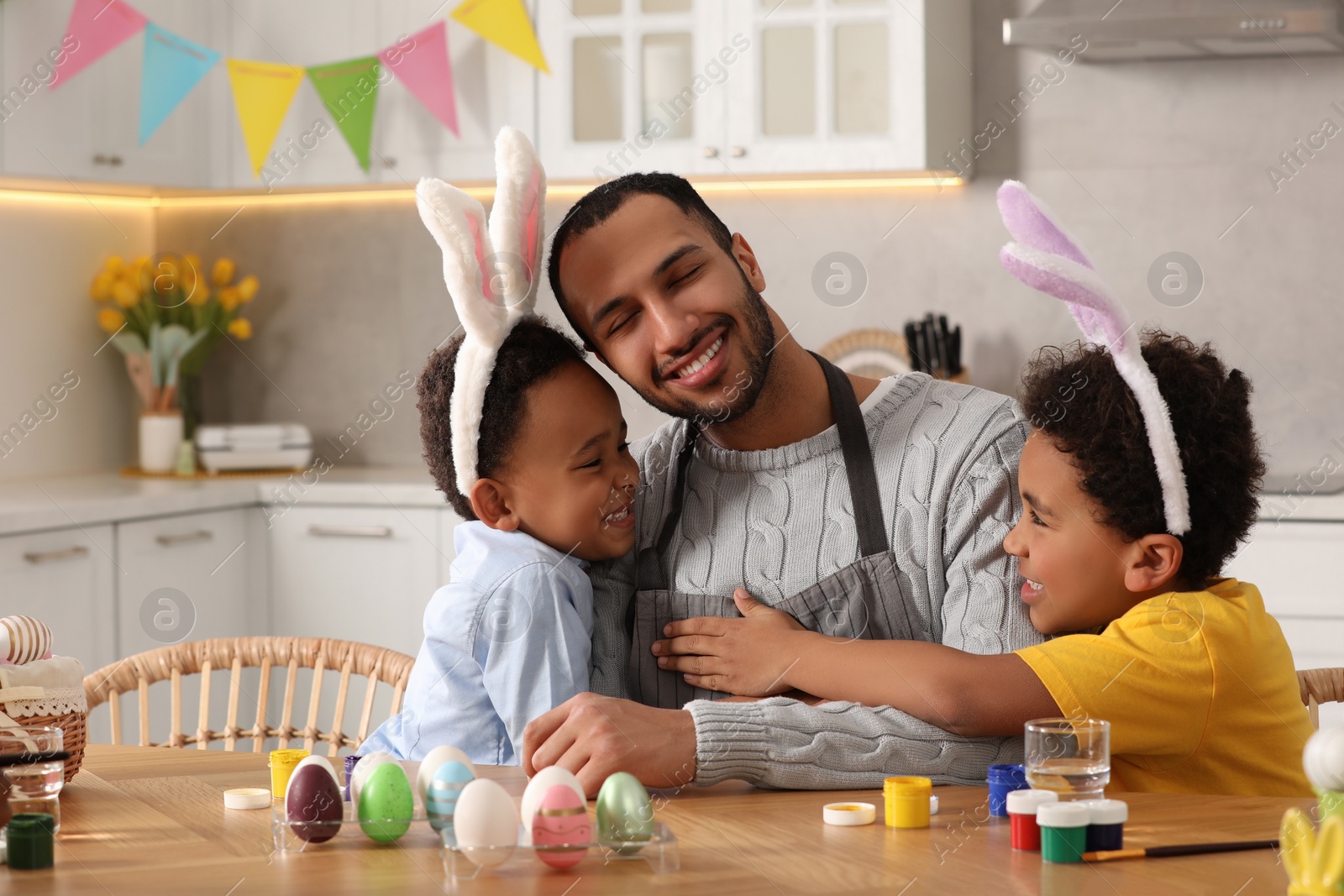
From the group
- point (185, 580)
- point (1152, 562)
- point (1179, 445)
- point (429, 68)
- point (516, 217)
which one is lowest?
point (185, 580)

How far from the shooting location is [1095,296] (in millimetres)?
1326

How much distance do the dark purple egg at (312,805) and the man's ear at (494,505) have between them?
54 cm

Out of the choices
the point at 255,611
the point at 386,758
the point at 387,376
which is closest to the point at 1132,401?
the point at 386,758

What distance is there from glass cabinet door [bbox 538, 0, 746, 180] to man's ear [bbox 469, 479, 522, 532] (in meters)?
1.88

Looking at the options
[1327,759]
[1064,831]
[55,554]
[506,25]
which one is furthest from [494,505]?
[506,25]

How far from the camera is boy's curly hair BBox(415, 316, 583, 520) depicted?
1.57 metres

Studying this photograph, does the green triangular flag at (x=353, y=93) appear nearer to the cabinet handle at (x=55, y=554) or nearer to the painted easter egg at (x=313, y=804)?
the cabinet handle at (x=55, y=554)

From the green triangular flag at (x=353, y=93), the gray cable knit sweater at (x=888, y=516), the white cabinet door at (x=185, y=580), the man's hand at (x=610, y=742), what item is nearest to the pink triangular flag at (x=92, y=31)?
the green triangular flag at (x=353, y=93)

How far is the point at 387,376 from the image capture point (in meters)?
4.00

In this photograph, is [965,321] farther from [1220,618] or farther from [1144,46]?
[1220,618]

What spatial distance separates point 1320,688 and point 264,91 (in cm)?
287

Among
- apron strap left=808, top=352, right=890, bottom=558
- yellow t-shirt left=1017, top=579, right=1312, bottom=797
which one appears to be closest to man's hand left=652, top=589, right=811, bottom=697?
apron strap left=808, top=352, right=890, bottom=558

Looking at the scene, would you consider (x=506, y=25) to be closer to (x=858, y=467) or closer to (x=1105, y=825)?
(x=858, y=467)

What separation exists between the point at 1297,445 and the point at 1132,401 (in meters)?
2.13
